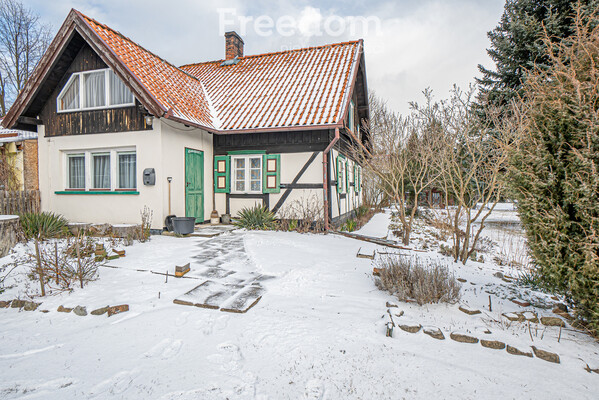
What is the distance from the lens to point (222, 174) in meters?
9.58

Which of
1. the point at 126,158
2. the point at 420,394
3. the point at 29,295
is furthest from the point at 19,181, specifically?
the point at 420,394

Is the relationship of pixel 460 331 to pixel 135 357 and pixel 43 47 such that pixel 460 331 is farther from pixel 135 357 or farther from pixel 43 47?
pixel 43 47

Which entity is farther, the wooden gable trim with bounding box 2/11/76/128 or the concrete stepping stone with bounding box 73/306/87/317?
the wooden gable trim with bounding box 2/11/76/128

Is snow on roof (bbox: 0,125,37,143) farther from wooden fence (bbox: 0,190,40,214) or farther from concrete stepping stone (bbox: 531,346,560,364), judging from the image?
concrete stepping stone (bbox: 531,346,560,364)

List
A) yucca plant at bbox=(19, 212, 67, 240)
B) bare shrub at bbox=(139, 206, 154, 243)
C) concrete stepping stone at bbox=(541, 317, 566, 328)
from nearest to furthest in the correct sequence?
1. concrete stepping stone at bbox=(541, 317, 566, 328)
2. yucca plant at bbox=(19, 212, 67, 240)
3. bare shrub at bbox=(139, 206, 154, 243)

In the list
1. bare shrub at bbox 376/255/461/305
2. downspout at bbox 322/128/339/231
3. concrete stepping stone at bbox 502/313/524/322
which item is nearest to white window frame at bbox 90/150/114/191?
downspout at bbox 322/128/339/231

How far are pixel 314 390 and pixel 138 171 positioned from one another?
7447mm

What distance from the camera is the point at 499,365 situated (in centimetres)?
254

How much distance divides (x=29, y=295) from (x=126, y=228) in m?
3.49

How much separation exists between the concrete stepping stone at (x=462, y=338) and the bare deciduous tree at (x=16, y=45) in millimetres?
21973

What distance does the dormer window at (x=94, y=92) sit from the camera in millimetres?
8273

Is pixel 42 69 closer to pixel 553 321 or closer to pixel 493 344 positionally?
pixel 493 344

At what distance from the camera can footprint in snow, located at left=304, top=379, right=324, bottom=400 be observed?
2186 millimetres

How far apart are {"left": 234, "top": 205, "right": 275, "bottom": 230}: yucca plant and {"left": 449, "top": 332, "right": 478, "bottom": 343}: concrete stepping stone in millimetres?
6094
